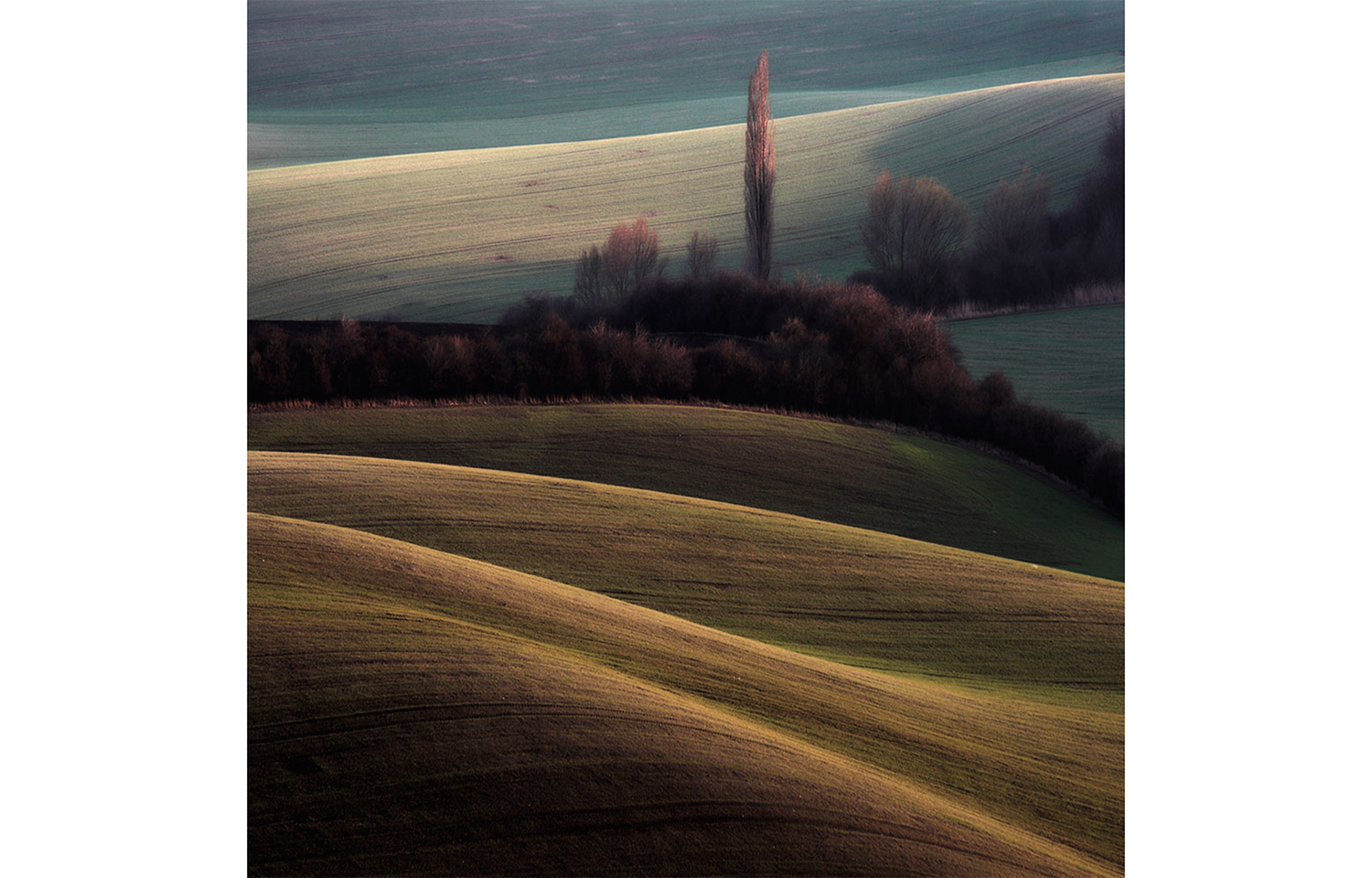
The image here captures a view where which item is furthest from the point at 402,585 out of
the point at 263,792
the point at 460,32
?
the point at 460,32

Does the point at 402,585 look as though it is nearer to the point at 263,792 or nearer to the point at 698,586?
the point at 263,792

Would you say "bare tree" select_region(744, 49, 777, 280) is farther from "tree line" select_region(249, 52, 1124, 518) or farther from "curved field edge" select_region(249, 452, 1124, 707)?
"curved field edge" select_region(249, 452, 1124, 707)

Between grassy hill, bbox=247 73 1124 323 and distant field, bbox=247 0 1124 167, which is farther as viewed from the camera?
distant field, bbox=247 0 1124 167

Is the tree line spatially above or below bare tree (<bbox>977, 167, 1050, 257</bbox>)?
below

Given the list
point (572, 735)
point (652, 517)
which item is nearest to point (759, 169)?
point (652, 517)

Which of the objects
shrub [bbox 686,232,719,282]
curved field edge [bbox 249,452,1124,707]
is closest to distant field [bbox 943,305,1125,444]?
curved field edge [bbox 249,452,1124,707]
